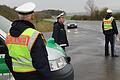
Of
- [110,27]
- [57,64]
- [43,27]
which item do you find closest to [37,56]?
[57,64]

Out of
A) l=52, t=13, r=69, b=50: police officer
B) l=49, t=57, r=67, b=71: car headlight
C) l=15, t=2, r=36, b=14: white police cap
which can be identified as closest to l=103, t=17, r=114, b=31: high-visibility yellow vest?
Answer: l=52, t=13, r=69, b=50: police officer

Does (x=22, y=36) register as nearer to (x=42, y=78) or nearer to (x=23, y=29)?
(x=23, y=29)

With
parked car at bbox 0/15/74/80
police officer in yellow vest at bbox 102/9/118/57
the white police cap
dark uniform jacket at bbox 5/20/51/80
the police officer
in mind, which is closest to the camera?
dark uniform jacket at bbox 5/20/51/80

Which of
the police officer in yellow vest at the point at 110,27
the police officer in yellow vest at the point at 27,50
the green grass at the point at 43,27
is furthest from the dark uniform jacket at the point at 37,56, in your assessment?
the green grass at the point at 43,27

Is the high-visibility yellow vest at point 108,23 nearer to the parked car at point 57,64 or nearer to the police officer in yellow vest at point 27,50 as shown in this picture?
the parked car at point 57,64

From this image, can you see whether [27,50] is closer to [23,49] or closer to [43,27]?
[23,49]

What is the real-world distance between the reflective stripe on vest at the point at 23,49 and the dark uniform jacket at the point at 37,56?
1.8 inches

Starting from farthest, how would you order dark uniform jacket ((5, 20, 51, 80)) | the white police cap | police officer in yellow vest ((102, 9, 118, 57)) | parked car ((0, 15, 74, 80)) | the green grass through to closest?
the green grass, police officer in yellow vest ((102, 9, 118, 57)), parked car ((0, 15, 74, 80)), the white police cap, dark uniform jacket ((5, 20, 51, 80))

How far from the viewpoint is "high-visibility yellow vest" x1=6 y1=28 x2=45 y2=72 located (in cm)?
389

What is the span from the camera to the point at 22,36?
393 centimetres

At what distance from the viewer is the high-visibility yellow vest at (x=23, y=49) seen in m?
3.89

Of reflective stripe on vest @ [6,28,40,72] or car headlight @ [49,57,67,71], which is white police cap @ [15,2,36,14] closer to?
reflective stripe on vest @ [6,28,40,72]

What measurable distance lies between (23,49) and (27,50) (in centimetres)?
5

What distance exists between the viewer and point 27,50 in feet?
12.8
